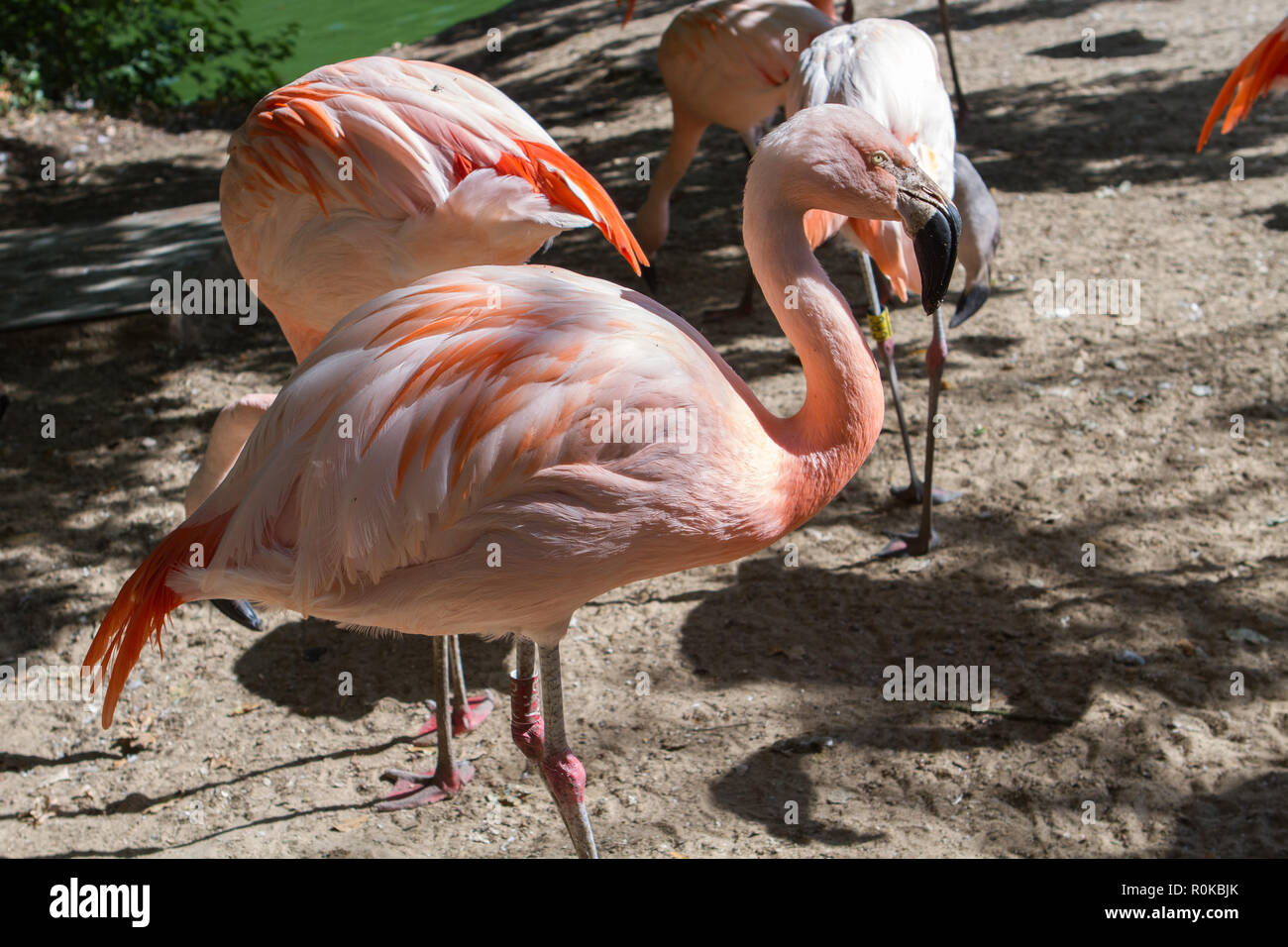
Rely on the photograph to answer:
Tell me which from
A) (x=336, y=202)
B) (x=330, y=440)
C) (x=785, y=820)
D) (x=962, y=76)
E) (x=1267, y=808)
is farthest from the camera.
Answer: (x=962, y=76)

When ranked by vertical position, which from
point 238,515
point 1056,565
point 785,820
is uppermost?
point 238,515

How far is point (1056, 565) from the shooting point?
3.96 m

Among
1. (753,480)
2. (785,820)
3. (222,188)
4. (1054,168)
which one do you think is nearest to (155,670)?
(222,188)

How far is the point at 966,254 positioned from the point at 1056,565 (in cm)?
125

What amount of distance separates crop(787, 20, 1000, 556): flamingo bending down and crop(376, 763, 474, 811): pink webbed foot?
183 cm

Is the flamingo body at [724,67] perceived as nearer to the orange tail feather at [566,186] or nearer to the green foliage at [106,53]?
the orange tail feather at [566,186]

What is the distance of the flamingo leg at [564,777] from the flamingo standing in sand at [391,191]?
555 mm

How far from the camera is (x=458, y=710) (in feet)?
11.8

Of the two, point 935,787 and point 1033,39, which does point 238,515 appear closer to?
point 935,787

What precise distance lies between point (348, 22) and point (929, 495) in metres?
12.1

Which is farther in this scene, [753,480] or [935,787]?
[935,787]

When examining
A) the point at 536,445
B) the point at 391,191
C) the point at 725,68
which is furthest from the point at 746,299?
the point at 536,445

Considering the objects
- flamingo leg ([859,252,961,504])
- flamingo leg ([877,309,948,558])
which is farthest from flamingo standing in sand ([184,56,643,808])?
flamingo leg ([877,309,948,558])

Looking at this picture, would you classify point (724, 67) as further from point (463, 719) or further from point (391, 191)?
point (463, 719)
